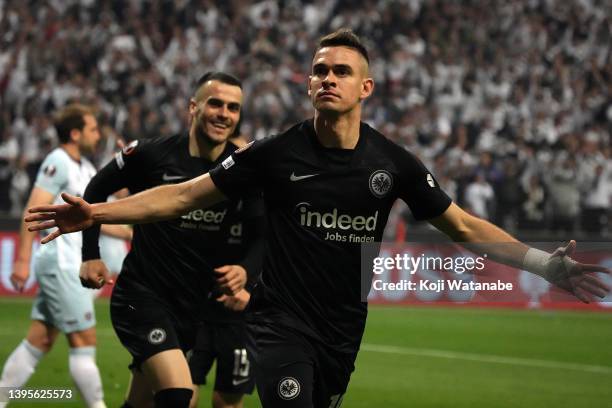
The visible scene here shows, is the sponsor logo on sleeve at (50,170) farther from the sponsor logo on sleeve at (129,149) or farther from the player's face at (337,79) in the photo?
the player's face at (337,79)

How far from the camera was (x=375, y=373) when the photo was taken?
12.0 meters

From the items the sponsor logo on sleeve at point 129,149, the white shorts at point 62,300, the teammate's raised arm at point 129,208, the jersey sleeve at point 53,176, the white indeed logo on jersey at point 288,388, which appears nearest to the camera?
the teammate's raised arm at point 129,208

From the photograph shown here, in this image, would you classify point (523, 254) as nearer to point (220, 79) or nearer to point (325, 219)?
point (325, 219)

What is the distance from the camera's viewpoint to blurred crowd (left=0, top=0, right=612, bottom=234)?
69.5ft

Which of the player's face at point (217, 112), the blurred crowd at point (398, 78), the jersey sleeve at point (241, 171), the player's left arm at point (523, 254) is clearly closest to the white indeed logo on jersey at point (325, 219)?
the jersey sleeve at point (241, 171)

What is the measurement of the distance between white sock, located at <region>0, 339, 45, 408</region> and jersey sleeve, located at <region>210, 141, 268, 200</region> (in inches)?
138

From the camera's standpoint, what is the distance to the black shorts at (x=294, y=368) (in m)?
4.89

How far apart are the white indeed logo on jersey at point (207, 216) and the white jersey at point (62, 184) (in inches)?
77.6

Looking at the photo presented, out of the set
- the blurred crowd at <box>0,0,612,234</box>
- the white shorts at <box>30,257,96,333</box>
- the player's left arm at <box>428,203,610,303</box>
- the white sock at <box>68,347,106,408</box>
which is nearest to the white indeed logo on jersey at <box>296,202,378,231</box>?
the player's left arm at <box>428,203,610,303</box>

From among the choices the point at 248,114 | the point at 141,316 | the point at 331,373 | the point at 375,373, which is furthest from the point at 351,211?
the point at 248,114

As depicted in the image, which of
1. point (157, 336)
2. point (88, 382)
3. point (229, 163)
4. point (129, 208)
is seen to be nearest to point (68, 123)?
point (88, 382)

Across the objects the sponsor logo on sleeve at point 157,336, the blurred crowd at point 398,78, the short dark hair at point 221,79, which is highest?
the blurred crowd at point 398,78

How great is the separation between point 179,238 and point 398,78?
60.8ft

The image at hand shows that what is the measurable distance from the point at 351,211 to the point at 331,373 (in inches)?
31.9
